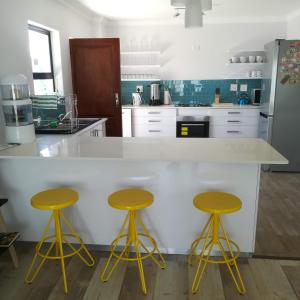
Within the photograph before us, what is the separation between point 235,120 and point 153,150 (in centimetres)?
351

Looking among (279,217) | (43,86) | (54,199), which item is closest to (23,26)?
(43,86)

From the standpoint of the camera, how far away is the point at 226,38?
5699 mm

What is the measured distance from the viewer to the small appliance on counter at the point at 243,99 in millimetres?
5669

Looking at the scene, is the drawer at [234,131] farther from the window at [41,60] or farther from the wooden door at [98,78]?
the window at [41,60]

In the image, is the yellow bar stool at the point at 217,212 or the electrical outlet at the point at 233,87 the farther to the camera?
the electrical outlet at the point at 233,87

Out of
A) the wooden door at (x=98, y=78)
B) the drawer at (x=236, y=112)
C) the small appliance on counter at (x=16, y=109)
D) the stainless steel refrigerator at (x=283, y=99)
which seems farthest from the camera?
the drawer at (x=236, y=112)

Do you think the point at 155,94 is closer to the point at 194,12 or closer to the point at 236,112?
the point at 236,112

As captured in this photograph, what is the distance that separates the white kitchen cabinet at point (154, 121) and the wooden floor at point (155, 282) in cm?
339

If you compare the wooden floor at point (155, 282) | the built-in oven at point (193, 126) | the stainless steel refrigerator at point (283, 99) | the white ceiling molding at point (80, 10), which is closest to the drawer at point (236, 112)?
the built-in oven at point (193, 126)

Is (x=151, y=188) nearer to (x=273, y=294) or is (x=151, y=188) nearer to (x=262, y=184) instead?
(x=273, y=294)

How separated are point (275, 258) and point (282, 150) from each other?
7.94 ft

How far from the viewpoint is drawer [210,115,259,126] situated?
211 inches

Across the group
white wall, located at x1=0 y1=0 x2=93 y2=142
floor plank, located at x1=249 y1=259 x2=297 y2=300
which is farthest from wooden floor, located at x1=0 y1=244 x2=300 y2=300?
white wall, located at x1=0 y1=0 x2=93 y2=142

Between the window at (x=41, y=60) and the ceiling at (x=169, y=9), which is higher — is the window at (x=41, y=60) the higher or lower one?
the lower one
